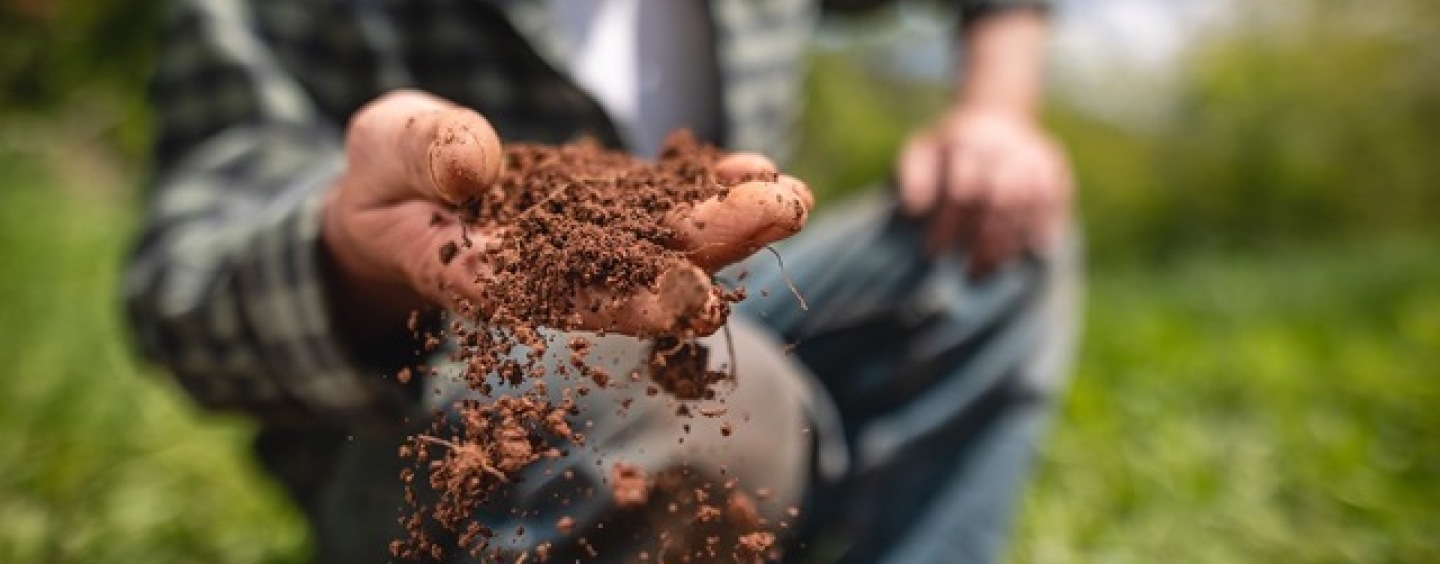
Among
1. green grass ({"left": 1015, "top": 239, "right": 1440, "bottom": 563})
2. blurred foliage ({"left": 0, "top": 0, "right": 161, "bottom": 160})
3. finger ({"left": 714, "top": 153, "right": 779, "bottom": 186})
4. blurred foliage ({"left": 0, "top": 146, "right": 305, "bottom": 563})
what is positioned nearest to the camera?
finger ({"left": 714, "top": 153, "right": 779, "bottom": 186})

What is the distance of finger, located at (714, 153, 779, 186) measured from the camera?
0.81m

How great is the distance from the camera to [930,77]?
32.9 ft

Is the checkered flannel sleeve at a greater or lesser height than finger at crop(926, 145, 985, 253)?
greater

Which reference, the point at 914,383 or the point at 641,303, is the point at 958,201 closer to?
the point at 914,383

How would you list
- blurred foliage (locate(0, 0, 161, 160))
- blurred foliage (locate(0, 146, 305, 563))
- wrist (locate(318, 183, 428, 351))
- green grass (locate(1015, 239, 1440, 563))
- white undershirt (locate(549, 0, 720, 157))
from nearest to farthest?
wrist (locate(318, 183, 428, 351))
white undershirt (locate(549, 0, 720, 157))
blurred foliage (locate(0, 146, 305, 563))
green grass (locate(1015, 239, 1440, 563))
blurred foliage (locate(0, 0, 161, 160))

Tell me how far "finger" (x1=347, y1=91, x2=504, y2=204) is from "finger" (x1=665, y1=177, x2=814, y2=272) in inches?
4.9

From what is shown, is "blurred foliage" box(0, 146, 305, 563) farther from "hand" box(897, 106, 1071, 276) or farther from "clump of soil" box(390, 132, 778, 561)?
"hand" box(897, 106, 1071, 276)

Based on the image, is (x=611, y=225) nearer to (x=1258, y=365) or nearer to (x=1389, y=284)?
(x=1258, y=365)

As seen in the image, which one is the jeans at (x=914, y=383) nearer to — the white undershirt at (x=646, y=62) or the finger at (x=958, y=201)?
the finger at (x=958, y=201)

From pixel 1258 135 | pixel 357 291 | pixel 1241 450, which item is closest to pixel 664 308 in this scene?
pixel 357 291

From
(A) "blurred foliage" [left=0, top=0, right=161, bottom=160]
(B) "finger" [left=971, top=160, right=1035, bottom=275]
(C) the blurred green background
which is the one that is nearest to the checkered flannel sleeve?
(C) the blurred green background

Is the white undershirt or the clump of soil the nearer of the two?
the clump of soil

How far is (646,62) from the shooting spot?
146 centimetres

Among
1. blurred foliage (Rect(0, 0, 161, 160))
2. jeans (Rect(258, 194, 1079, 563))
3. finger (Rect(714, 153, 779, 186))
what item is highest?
finger (Rect(714, 153, 779, 186))
